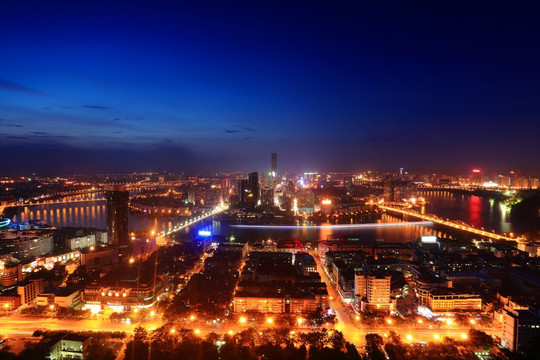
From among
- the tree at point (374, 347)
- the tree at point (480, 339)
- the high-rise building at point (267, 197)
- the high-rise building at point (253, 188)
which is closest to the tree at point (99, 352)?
the tree at point (374, 347)

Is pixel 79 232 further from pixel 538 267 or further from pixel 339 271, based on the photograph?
pixel 538 267

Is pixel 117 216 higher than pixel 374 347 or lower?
higher

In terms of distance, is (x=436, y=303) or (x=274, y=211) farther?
(x=274, y=211)

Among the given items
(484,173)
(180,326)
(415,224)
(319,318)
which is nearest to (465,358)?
(319,318)

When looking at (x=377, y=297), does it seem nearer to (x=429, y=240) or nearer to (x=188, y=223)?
(x=429, y=240)

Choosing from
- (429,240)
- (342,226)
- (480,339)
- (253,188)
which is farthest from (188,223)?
(480,339)

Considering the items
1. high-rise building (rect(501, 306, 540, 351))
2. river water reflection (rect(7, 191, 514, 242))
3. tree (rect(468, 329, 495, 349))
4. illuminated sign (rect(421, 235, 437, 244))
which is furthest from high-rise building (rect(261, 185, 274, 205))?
high-rise building (rect(501, 306, 540, 351))

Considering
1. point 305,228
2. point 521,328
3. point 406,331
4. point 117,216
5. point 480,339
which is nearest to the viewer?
point 521,328

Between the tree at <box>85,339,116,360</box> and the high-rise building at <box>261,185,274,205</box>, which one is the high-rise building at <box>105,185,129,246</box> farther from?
the high-rise building at <box>261,185,274,205</box>
